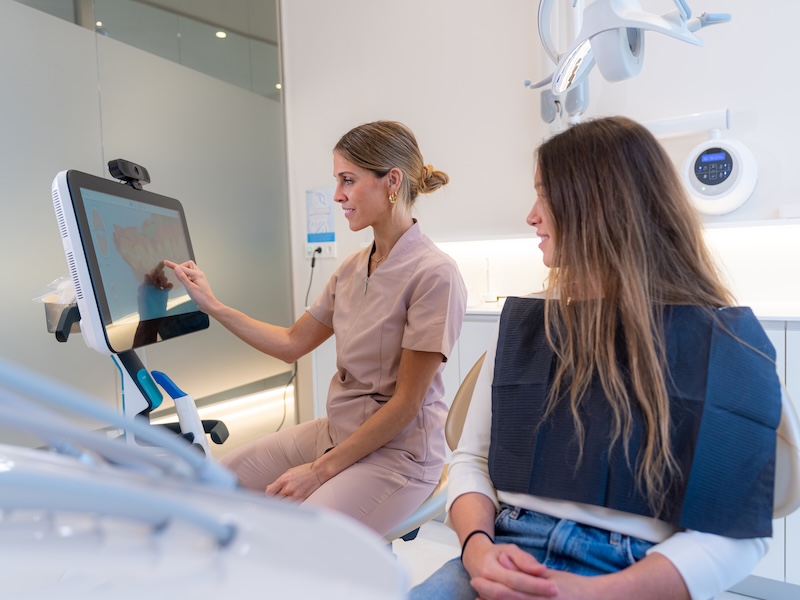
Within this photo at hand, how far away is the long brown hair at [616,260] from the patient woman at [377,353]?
44cm

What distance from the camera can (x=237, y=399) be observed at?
128 inches

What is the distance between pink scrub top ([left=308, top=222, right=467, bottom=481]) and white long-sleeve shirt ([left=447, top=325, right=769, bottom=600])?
12.3 inches

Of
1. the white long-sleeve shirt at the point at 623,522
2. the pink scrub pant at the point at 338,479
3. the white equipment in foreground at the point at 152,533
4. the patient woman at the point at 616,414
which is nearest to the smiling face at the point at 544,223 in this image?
the patient woman at the point at 616,414

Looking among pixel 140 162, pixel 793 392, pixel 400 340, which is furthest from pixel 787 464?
pixel 140 162

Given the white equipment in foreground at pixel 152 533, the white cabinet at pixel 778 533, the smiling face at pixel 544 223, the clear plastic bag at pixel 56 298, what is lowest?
the white cabinet at pixel 778 533

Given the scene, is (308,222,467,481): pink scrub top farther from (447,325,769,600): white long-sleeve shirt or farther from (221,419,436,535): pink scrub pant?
(447,325,769,600): white long-sleeve shirt

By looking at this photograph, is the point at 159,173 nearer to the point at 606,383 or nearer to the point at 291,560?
the point at 606,383

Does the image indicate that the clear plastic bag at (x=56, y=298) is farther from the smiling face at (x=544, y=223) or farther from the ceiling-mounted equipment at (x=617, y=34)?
the ceiling-mounted equipment at (x=617, y=34)

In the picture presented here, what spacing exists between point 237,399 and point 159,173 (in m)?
1.23

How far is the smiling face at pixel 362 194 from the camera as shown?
4.98 feet

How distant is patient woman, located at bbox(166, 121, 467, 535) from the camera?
131 cm

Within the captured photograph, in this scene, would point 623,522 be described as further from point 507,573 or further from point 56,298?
point 56,298

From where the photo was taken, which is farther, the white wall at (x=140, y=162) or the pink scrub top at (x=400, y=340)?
the white wall at (x=140, y=162)

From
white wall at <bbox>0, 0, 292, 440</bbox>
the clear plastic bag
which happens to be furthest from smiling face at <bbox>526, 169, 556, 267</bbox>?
white wall at <bbox>0, 0, 292, 440</bbox>
